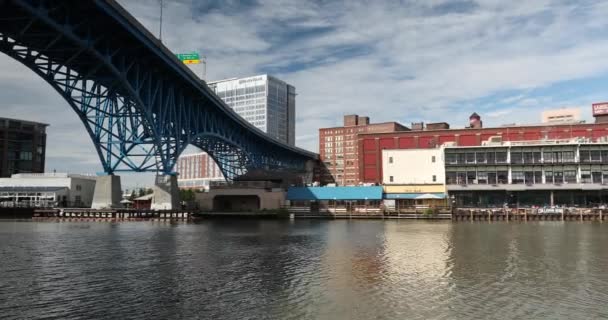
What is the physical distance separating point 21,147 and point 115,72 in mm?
91978

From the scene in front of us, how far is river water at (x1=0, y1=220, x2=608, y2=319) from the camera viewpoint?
1989 cm

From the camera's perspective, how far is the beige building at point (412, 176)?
9350cm

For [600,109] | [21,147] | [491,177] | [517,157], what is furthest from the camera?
[21,147]

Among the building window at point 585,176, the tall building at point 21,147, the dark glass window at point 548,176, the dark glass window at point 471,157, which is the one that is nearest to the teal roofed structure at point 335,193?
the dark glass window at point 471,157

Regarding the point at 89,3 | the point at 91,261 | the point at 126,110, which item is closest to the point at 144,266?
the point at 91,261

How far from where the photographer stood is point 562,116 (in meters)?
129

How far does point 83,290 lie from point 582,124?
126 meters

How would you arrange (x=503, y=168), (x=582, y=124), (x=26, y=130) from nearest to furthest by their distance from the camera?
1. (x=503, y=168)
2. (x=582, y=124)
3. (x=26, y=130)

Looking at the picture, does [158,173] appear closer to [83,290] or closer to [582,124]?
[83,290]

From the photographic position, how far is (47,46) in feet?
187

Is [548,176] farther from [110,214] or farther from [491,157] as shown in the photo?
[110,214]

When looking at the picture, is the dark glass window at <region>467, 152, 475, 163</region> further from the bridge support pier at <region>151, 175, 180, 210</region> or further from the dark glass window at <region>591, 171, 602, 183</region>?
the bridge support pier at <region>151, 175, 180, 210</region>

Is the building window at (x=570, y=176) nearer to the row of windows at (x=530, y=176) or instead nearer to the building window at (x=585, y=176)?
the row of windows at (x=530, y=176)

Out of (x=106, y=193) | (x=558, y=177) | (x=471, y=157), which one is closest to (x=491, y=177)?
(x=471, y=157)
